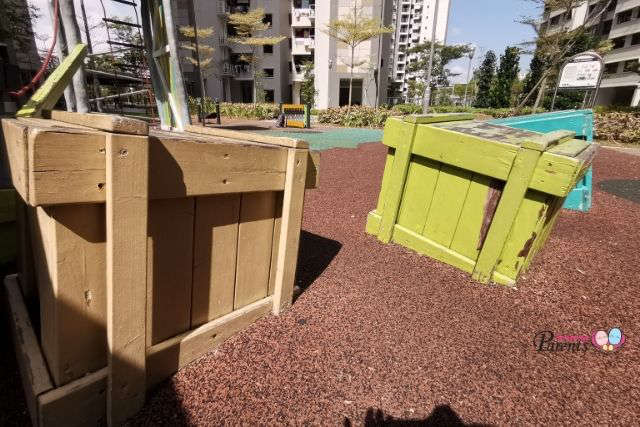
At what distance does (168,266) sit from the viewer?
1456 mm

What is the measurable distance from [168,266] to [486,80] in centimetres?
5714

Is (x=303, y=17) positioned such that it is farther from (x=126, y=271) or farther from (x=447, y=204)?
(x=126, y=271)

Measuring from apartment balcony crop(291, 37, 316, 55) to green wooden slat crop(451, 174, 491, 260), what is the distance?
4155cm

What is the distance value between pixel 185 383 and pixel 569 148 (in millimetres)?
3112

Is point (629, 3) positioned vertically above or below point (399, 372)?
above

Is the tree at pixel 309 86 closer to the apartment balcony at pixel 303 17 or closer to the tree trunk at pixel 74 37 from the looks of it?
the apartment balcony at pixel 303 17

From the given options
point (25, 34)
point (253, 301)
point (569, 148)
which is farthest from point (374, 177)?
point (25, 34)

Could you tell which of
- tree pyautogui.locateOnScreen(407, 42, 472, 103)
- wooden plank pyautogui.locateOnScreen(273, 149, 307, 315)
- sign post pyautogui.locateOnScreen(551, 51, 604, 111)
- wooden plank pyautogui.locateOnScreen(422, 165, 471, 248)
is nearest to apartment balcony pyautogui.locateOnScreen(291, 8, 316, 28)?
tree pyautogui.locateOnScreen(407, 42, 472, 103)

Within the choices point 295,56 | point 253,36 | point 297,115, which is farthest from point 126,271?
point 295,56

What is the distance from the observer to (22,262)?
6.26 ft

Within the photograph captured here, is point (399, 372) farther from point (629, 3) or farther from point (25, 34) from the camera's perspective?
point (629, 3)

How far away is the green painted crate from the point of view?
2.34 metres

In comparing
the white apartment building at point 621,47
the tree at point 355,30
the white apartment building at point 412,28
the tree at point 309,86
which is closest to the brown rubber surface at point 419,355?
the tree at point 355,30

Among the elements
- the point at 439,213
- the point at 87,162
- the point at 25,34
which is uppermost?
the point at 25,34
